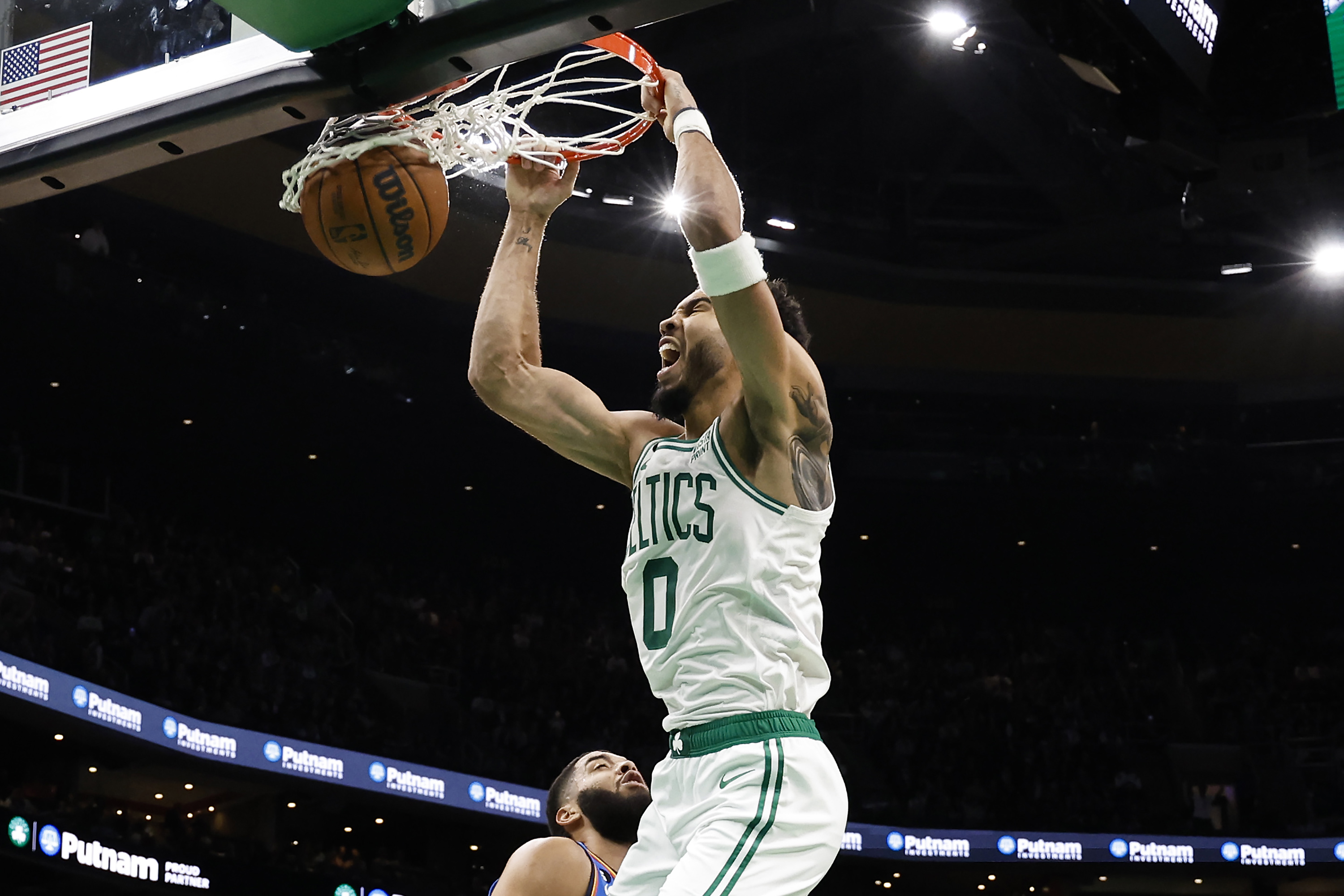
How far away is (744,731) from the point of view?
8.47 feet

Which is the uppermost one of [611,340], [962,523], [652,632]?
[611,340]

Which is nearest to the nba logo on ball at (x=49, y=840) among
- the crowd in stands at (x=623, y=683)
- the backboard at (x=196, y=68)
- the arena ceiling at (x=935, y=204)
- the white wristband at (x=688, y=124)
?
the crowd in stands at (x=623, y=683)

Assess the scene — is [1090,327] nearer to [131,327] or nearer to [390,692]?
[390,692]

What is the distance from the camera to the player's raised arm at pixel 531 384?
3.22 meters

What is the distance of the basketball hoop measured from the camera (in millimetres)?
3336

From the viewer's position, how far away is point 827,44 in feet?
42.7

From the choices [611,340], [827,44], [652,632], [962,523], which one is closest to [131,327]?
[611,340]

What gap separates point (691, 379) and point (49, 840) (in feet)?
30.0

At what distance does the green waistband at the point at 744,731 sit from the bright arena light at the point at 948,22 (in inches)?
376

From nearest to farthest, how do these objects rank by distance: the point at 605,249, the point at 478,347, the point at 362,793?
the point at 478,347
the point at 362,793
the point at 605,249

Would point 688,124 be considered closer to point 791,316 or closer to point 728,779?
point 791,316

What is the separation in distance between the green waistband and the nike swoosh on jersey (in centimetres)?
5

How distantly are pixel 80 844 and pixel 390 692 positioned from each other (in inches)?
151

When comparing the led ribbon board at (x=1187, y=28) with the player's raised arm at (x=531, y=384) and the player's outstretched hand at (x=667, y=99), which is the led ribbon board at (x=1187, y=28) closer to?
the player's outstretched hand at (x=667, y=99)
